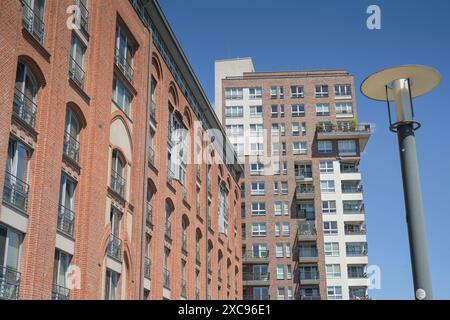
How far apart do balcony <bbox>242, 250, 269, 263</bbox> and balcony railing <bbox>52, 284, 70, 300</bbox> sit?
49747 millimetres

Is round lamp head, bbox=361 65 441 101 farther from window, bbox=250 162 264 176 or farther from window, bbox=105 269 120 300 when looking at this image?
window, bbox=250 162 264 176

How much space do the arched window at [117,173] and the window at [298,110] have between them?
50433 mm

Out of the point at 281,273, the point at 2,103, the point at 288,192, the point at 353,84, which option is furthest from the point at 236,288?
the point at 2,103

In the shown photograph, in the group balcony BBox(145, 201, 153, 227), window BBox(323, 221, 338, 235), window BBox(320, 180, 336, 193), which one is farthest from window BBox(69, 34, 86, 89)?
window BBox(320, 180, 336, 193)

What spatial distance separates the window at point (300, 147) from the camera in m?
74.1

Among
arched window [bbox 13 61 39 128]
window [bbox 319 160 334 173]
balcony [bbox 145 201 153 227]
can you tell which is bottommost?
balcony [bbox 145 201 153 227]

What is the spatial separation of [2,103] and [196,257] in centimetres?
2536

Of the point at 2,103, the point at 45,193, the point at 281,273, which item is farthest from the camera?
the point at 281,273

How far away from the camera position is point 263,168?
242 feet

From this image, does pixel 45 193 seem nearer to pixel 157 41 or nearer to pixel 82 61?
pixel 82 61

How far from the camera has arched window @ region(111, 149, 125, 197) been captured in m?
26.4

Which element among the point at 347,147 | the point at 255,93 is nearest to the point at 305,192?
the point at 347,147

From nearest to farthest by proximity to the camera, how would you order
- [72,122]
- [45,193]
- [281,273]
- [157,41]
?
[45,193] < [72,122] < [157,41] < [281,273]

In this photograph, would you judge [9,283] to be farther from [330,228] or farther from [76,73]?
[330,228]
